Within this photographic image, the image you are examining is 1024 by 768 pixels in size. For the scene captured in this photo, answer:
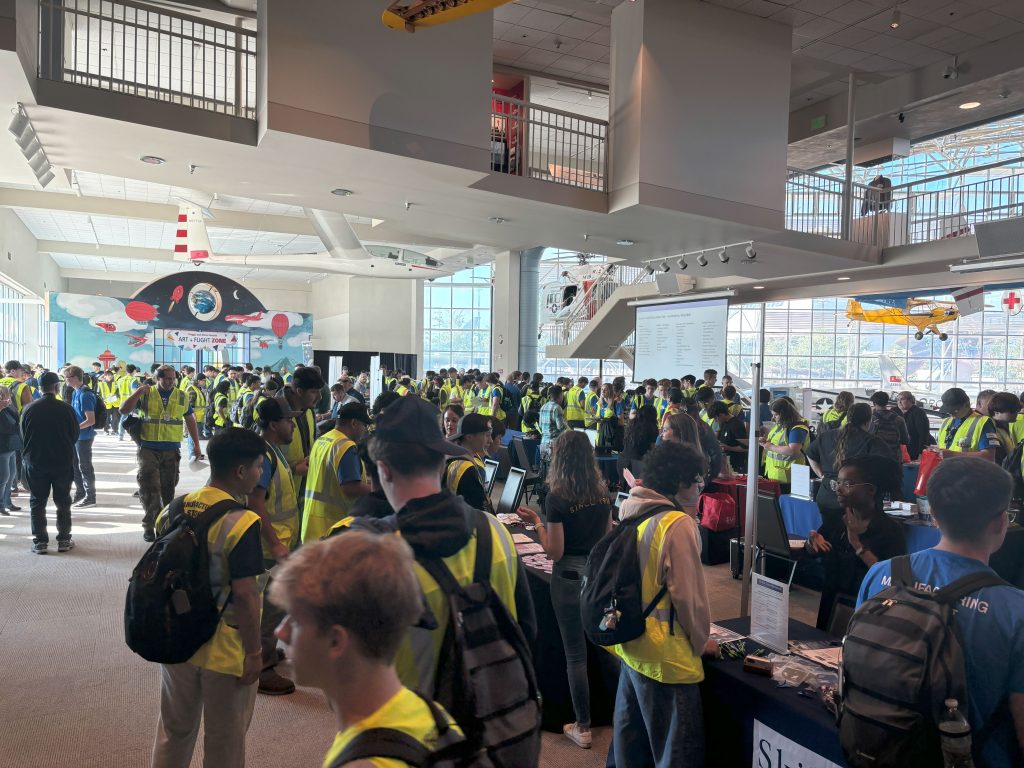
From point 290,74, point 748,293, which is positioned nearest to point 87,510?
point 290,74

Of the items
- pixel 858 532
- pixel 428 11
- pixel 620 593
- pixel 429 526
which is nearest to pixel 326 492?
pixel 620 593

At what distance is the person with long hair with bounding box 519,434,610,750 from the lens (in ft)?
11.5

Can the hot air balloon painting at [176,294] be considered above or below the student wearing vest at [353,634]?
above

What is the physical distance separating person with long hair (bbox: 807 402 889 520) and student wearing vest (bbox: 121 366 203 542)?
6052 mm

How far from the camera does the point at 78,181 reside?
15.3 meters

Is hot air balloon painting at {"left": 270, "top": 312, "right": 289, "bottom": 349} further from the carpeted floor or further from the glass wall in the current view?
the glass wall

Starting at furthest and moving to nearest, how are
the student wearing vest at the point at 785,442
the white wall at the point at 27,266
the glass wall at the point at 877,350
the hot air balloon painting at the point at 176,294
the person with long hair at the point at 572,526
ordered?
the glass wall at the point at 877,350
the white wall at the point at 27,266
the hot air balloon painting at the point at 176,294
the student wearing vest at the point at 785,442
the person with long hair at the point at 572,526

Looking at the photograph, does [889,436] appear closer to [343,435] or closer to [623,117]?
[623,117]

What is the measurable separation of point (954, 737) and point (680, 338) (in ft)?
48.6

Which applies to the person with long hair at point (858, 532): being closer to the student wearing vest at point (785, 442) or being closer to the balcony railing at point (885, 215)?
the student wearing vest at point (785, 442)

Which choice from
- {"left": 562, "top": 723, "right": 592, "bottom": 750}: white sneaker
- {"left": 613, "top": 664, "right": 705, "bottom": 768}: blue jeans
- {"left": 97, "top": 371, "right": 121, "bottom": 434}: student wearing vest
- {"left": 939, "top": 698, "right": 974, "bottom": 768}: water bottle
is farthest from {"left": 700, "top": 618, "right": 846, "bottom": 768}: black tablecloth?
{"left": 97, "top": 371, "right": 121, "bottom": 434}: student wearing vest

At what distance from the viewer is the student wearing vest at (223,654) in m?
2.49

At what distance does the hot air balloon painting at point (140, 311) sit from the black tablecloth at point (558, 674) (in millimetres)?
10259

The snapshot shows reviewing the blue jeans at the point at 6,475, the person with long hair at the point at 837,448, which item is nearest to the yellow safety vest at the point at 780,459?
the person with long hair at the point at 837,448
